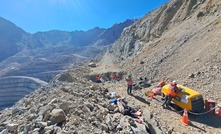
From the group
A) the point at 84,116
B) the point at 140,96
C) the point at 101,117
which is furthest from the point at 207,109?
the point at 84,116

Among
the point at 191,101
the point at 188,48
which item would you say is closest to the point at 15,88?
the point at 188,48

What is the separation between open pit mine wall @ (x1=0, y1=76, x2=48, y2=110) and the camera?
79.0m

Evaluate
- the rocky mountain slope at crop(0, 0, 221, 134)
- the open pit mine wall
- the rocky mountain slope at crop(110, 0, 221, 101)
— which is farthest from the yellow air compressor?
the open pit mine wall

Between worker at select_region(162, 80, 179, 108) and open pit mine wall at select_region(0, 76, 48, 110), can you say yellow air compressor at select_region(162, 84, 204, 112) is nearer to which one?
worker at select_region(162, 80, 179, 108)

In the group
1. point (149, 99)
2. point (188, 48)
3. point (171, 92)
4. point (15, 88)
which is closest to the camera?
point (171, 92)

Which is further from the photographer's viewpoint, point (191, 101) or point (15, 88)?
point (15, 88)

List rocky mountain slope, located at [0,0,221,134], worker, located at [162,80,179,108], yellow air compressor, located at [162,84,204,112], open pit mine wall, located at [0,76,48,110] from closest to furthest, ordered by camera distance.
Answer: rocky mountain slope, located at [0,0,221,134], yellow air compressor, located at [162,84,204,112], worker, located at [162,80,179,108], open pit mine wall, located at [0,76,48,110]

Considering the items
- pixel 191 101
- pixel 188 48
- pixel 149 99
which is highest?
pixel 188 48

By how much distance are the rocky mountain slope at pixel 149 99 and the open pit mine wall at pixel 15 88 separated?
5862 centimetres

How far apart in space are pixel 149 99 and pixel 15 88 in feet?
269

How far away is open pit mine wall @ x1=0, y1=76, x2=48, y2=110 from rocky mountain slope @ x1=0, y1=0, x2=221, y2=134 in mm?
58617

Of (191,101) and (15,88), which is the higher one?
(191,101)

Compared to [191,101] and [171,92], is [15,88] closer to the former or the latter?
[171,92]

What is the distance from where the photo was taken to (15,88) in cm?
8506
